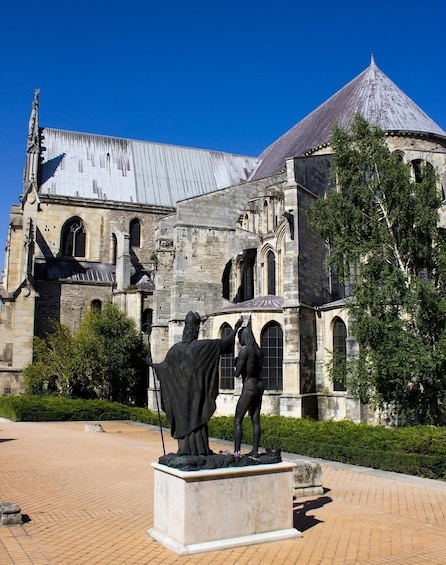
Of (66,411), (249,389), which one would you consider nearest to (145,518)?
(249,389)

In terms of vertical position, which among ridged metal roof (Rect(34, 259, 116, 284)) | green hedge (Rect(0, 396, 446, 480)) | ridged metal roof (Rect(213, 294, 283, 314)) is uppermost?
ridged metal roof (Rect(34, 259, 116, 284))

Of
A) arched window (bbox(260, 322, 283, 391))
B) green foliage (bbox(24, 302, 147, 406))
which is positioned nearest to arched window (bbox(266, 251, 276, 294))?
arched window (bbox(260, 322, 283, 391))

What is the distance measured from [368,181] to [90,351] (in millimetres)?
20356

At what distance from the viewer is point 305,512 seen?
31.5 ft

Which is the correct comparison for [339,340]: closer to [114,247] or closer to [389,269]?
[389,269]

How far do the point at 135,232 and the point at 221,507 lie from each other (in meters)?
40.2

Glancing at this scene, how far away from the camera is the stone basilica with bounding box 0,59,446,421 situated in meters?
25.6

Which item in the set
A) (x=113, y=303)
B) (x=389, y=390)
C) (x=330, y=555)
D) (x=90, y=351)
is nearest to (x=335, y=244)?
(x=389, y=390)

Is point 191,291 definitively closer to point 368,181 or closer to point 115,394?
point 115,394

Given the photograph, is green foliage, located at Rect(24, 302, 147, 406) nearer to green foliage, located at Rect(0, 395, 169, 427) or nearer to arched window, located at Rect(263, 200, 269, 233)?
green foliage, located at Rect(0, 395, 169, 427)

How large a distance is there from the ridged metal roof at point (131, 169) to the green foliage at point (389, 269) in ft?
90.1

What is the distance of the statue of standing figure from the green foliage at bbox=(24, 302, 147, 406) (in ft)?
85.5

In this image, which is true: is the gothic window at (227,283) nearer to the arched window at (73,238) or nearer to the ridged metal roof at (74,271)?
the ridged metal roof at (74,271)

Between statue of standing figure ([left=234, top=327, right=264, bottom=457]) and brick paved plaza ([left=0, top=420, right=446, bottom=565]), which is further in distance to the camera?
statue of standing figure ([left=234, top=327, right=264, bottom=457])
